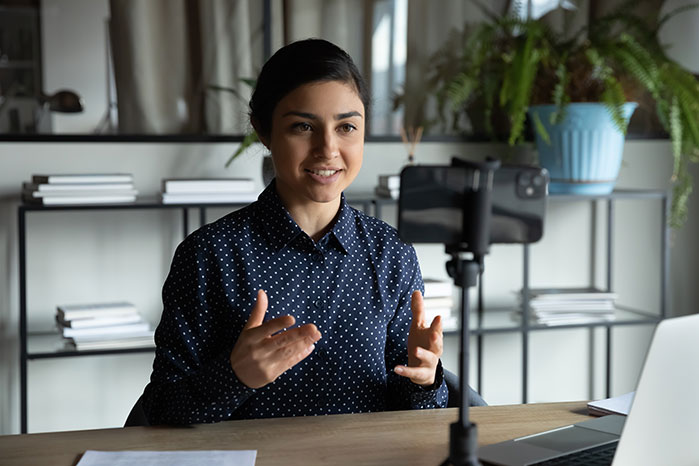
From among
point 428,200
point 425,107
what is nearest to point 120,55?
point 425,107

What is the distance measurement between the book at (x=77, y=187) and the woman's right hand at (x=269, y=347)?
1.41 metres

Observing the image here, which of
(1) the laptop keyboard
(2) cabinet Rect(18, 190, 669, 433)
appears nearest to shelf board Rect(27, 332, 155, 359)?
(2) cabinet Rect(18, 190, 669, 433)

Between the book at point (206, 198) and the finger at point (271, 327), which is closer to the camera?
the finger at point (271, 327)

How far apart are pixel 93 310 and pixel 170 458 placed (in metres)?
1.48

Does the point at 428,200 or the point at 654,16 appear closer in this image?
the point at 428,200

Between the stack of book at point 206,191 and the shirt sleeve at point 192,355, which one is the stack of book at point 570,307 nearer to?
the stack of book at point 206,191

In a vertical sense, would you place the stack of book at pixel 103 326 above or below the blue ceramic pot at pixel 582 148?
below

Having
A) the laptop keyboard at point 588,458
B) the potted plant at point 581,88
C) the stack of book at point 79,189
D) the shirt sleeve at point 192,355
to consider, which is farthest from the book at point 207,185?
the laptop keyboard at point 588,458

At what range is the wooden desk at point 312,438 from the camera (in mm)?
1138

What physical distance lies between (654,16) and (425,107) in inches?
33.8

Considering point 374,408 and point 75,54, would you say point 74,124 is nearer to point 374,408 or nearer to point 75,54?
point 75,54

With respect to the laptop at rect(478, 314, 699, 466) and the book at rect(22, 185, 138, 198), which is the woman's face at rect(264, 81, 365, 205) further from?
the book at rect(22, 185, 138, 198)

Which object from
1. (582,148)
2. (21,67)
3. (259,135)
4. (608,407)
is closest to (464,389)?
(608,407)

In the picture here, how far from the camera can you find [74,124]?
2764 millimetres
